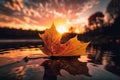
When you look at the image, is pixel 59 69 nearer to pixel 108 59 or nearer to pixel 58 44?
pixel 58 44

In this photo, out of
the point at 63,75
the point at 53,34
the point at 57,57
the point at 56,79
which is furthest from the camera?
the point at 57,57

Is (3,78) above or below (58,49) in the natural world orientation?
below

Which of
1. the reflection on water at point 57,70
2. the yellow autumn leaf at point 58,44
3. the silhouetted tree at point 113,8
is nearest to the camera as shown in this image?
the reflection on water at point 57,70

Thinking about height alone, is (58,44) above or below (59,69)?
above

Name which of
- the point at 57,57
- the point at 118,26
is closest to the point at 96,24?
the point at 118,26

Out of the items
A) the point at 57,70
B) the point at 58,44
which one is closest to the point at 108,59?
the point at 58,44

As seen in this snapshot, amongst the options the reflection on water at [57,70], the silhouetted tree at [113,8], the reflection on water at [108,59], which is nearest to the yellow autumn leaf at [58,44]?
the reflection on water at [57,70]

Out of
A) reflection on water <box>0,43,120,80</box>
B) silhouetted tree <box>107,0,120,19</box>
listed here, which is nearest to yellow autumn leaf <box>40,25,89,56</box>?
reflection on water <box>0,43,120,80</box>

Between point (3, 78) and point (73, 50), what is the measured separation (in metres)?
0.69

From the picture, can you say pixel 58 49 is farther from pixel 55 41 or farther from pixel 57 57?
pixel 57 57

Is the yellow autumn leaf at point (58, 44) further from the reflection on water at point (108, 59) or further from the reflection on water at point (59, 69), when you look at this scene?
the reflection on water at point (108, 59)

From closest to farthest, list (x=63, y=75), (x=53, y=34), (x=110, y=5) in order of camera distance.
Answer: (x=63, y=75) < (x=53, y=34) < (x=110, y=5)

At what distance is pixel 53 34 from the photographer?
1.44m

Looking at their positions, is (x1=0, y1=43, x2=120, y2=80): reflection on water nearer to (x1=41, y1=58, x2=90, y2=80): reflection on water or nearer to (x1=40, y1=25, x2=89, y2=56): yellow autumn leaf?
(x1=41, y1=58, x2=90, y2=80): reflection on water
